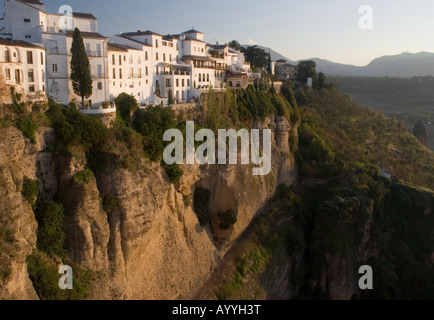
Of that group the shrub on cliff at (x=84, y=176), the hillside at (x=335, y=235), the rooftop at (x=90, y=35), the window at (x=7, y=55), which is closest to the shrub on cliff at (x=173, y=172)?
the shrub on cliff at (x=84, y=176)

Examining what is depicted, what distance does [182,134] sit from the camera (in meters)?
27.0

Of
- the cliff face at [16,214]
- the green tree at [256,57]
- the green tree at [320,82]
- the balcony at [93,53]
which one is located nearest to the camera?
the cliff face at [16,214]

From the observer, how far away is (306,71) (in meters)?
57.9

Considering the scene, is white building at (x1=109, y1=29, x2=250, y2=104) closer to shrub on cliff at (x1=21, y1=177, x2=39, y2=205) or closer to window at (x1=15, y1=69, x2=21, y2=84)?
window at (x1=15, y1=69, x2=21, y2=84)

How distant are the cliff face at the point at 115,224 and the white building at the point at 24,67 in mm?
3347

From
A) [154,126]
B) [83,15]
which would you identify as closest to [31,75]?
[154,126]

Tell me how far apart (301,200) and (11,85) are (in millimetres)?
25531

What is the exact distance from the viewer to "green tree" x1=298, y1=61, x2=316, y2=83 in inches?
2275

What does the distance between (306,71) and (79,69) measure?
41.7 m

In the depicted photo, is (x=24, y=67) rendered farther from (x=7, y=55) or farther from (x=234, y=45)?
(x=234, y=45)

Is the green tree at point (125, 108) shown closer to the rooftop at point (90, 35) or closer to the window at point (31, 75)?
the rooftop at point (90, 35)

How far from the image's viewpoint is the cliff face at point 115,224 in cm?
1731

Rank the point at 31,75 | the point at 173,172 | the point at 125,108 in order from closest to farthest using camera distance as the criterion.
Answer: the point at 31,75, the point at 173,172, the point at 125,108
